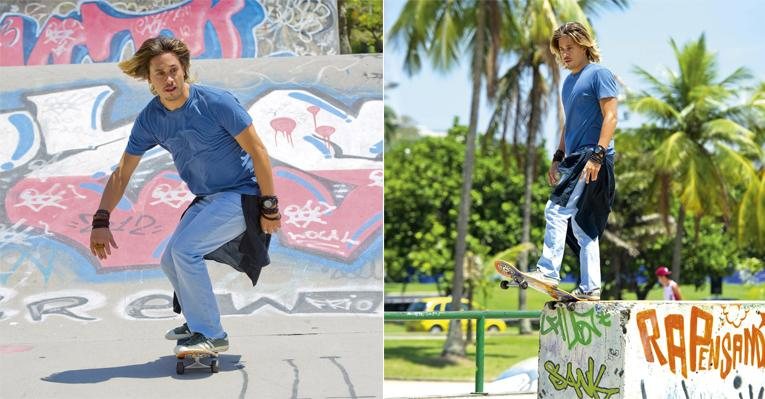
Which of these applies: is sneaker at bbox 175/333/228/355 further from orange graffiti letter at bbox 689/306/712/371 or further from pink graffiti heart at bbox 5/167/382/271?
orange graffiti letter at bbox 689/306/712/371

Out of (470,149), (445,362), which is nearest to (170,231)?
(470,149)

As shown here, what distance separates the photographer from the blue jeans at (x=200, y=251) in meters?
5.23

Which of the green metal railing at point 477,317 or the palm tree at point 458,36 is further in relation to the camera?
the palm tree at point 458,36

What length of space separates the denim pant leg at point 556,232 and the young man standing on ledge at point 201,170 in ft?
4.98

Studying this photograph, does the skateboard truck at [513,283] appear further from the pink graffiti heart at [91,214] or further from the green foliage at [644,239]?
the green foliage at [644,239]

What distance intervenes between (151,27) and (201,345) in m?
1.86

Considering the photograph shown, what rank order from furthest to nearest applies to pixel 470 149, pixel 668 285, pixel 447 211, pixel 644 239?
pixel 447 211 < pixel 644 239 < pixel 470 149 < pixel 668 285

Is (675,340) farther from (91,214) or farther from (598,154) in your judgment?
(91,214)

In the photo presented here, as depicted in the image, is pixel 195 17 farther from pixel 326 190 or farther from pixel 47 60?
pixel 326 190

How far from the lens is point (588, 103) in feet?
18.3

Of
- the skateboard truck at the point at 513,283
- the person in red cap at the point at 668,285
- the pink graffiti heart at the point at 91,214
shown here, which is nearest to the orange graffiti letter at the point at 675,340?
the skateboard truck at the point at 513,283

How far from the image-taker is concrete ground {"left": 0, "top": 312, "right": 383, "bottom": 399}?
5219 millimetres

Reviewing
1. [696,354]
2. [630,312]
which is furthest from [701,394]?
[630,312]

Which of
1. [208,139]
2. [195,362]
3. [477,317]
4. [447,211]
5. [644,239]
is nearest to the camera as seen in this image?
[208,139]
